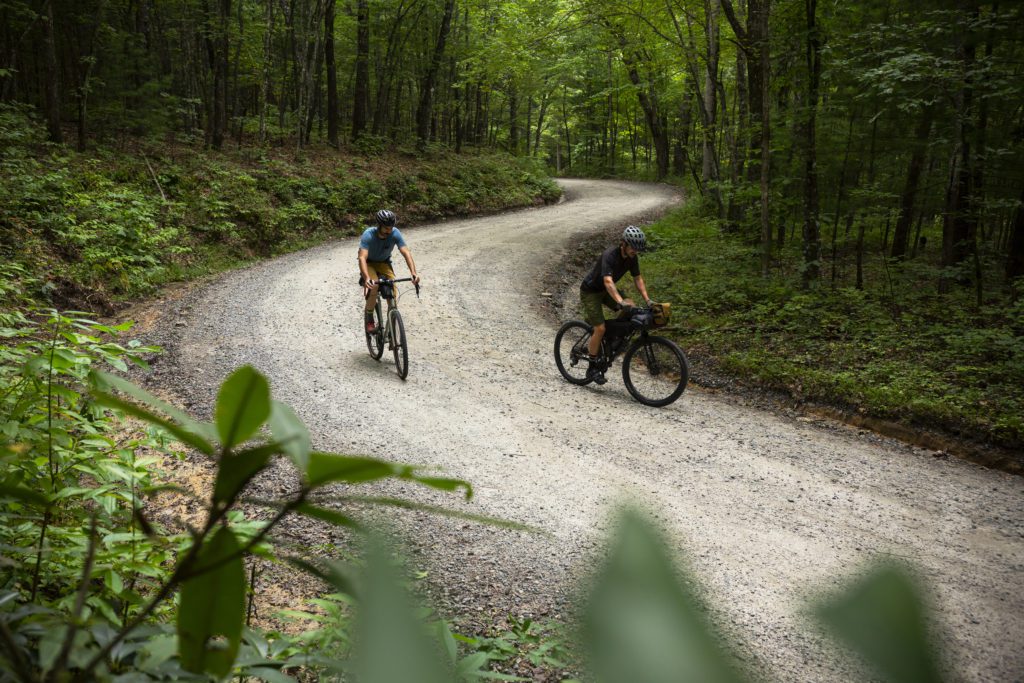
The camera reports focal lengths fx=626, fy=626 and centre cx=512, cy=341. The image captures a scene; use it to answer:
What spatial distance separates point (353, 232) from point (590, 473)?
13480mm

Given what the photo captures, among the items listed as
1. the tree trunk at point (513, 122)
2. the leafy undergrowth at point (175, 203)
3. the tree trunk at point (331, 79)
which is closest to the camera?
the leafy undergrowth at point (175, 203)

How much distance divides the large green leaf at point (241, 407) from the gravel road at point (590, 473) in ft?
0.94

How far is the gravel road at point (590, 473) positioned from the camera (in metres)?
4.08

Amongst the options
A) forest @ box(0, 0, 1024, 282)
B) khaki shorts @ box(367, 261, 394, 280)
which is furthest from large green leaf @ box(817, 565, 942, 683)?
forest @ box(0, 0, 1024, 282)

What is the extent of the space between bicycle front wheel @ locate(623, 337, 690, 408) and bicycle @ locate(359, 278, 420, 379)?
287 centimetres

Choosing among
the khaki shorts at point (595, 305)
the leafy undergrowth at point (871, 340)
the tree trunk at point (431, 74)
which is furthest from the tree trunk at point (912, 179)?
the tree trunk at point (431, 74)

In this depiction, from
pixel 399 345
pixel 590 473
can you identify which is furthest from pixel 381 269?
pixel 590 473

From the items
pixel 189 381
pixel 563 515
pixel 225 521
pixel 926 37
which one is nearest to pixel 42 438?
pixel 225 521

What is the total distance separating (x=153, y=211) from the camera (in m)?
13.2

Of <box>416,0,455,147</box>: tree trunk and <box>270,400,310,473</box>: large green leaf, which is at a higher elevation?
<box>416,0,455,147</box>: tree trunk

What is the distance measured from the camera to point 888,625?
9.3 inches

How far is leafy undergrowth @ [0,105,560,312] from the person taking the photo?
10.5 m

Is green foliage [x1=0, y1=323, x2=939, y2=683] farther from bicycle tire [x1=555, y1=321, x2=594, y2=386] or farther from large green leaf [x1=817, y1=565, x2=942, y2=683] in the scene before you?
bicycle tire [x1=555, y1=321, x2=594, y2=386]

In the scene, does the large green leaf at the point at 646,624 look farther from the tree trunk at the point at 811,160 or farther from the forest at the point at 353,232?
the tree trunk at the point at 811,160
